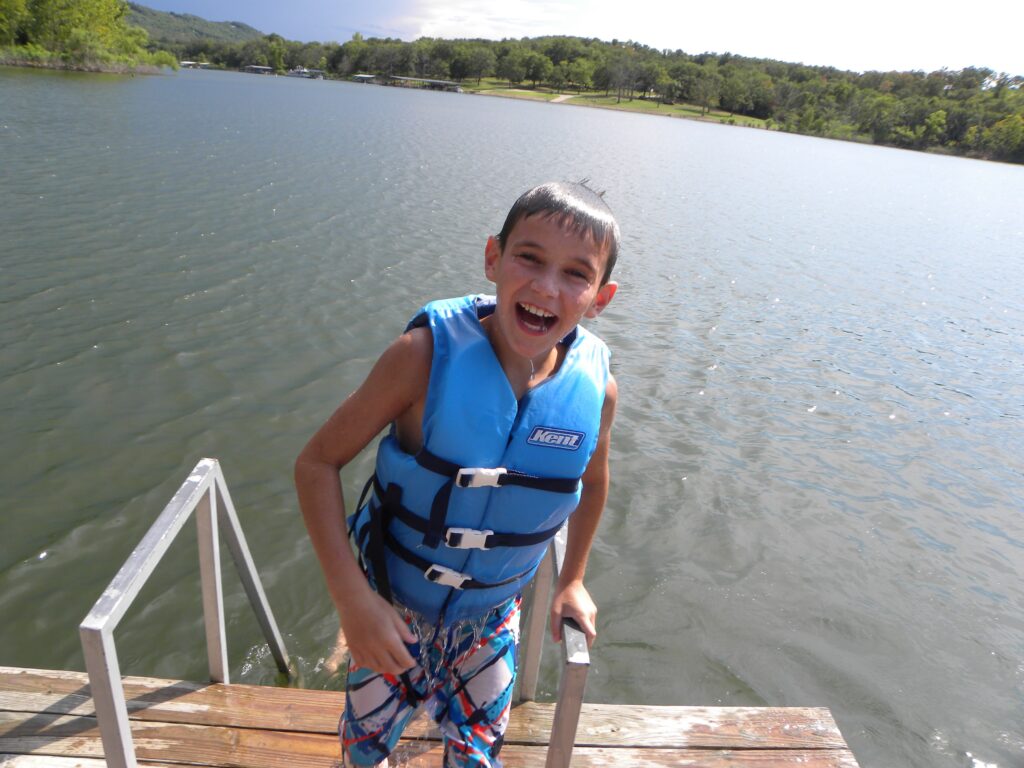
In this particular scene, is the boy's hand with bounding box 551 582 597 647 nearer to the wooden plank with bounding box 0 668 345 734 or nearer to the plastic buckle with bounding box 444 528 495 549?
the plastic buckle with bounding box 444 528 495 549

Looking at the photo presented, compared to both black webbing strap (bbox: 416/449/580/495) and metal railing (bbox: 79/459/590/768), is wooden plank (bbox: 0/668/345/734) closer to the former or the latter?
metal railing (bbox: 79/459/590/768)

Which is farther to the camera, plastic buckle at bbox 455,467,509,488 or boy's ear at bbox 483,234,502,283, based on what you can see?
boy's ear at bbox 483,234,502,283

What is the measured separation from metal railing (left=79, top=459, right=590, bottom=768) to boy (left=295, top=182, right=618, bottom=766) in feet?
0.70

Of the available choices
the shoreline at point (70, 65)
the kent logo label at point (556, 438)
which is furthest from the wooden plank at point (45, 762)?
the shoreline at point (70, 65)

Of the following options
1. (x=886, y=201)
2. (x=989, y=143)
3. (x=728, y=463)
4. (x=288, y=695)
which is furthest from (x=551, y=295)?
(x=989, y=143)

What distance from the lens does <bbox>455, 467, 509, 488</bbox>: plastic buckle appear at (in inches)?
73.2

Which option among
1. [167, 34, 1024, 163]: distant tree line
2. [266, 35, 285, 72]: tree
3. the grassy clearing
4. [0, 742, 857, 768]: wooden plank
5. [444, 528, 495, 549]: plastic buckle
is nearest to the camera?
[444, 528, 495, 549]: plastic buckle

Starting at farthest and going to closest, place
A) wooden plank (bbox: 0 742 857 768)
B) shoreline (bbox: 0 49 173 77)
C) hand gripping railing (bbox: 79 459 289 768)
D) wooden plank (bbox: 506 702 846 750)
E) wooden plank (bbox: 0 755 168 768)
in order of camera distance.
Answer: shoreline (bbox: 0 49 173 77), wooden plank (bbox: 506 702 846 750), wooden plank (bbox: 0 742 857 768), wooden plank (bbox: 0 755 168 768), hand gripping railing (bbox: 79 459 289 768)

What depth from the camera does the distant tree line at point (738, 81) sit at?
8681cm

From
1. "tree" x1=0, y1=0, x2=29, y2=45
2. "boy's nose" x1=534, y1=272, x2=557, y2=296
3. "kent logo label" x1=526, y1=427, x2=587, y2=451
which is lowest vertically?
"kent logo label" x1=526, y1=427, x2=587, y2=451

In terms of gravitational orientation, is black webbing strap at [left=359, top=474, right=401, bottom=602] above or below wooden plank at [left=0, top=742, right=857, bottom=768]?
above

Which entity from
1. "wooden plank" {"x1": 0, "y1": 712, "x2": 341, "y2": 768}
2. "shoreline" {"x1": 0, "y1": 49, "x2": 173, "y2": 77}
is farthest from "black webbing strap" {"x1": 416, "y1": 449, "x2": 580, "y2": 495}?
"shoreline" {"x1": 0, "y1": 49, "x2": 173, "y2": 77}

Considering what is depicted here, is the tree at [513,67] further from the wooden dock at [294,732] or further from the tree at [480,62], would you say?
the wooden dock at [294,732]

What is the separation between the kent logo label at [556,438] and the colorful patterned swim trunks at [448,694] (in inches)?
23.7
